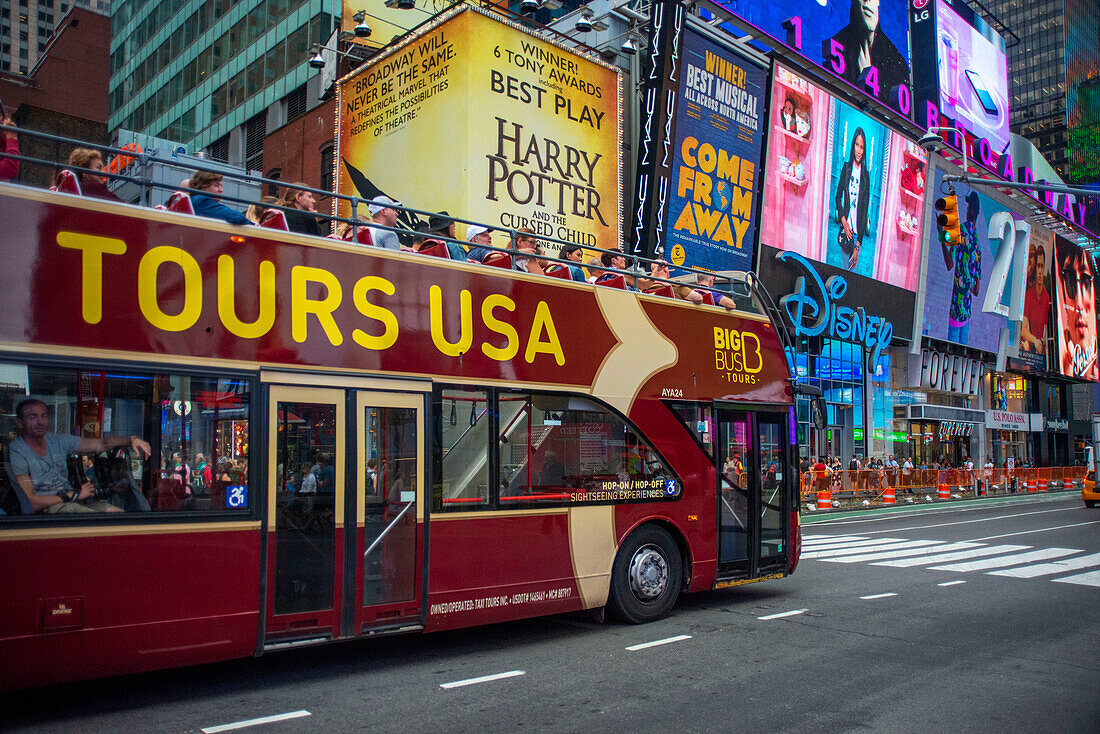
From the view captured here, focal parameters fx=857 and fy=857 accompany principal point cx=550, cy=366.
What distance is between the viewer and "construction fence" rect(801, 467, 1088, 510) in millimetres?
27203

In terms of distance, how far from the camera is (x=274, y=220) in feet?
21.9

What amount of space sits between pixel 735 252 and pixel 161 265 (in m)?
24.6

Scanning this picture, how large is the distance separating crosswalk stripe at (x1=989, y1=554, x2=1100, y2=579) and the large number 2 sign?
35147 millimetres

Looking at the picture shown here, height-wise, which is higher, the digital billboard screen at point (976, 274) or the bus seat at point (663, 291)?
the digital billboard screen at point (976, 274)

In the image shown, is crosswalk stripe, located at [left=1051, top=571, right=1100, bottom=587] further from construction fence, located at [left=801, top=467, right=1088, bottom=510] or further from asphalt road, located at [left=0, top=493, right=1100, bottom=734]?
construction fence, located at [left=801, top=467, right=1088, bottom=510]

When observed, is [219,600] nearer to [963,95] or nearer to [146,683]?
[146,683]

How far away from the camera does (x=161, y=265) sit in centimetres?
593

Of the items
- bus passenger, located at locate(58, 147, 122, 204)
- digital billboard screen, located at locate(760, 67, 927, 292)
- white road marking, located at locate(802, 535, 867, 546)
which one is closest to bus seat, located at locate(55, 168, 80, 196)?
bus passenger, located at locate(58, 147, 122, 204)

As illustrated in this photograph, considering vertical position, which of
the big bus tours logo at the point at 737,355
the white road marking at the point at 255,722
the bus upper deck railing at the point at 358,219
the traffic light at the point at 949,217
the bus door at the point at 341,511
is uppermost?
the traffic light at the point at 949,217

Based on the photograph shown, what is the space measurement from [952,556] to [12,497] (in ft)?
46.4

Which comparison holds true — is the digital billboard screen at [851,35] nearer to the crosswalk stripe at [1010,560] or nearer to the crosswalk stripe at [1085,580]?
the crosswalk stripe at [1010,560]

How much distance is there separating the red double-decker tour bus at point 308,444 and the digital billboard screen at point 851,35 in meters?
23.4

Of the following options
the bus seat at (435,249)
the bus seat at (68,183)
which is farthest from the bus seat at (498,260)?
the bus seat at (68,183)

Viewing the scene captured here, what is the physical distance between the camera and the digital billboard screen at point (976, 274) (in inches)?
1619
